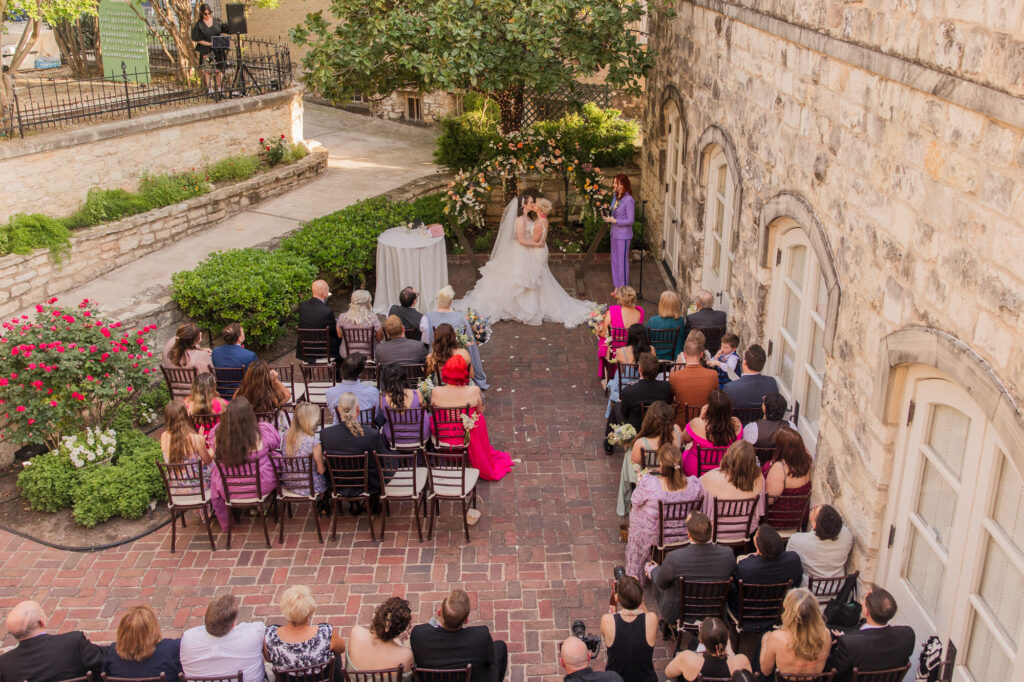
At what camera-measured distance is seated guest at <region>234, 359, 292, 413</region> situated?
838cm

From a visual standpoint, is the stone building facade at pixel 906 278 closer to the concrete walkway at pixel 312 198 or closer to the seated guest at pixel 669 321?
the seated guest at pixel 669 321

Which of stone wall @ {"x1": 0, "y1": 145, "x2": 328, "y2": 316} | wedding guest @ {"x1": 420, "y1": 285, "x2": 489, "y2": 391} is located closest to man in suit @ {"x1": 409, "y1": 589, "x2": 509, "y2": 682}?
wedding guest @ {"x1": 420, "y1": 285, "x2": 489, "y2": 391}

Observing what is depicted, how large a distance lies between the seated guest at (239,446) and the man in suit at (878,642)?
15.6 feet

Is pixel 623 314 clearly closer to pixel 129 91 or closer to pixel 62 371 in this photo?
pixel 62 371

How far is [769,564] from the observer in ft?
20.2

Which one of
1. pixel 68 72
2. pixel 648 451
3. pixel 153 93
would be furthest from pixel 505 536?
pixel 68 72

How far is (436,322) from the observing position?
9992mm

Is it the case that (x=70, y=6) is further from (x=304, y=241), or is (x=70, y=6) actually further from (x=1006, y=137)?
(x=1006, y=137)

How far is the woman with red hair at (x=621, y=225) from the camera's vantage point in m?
12.6

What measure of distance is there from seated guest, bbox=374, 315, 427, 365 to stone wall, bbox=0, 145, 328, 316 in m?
4.52

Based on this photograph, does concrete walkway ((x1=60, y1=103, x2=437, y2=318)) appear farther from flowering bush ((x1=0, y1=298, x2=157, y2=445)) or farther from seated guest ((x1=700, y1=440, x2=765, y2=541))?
seated guest ((x1=700, y1=440, x2=765, y2=541))

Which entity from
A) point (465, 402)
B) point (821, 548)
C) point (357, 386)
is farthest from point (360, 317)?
point (821, 548)

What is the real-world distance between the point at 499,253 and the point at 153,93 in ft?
19.7

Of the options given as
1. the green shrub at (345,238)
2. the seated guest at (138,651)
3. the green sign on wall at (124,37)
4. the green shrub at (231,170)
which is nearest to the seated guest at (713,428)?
the seated guest at (138,651)
